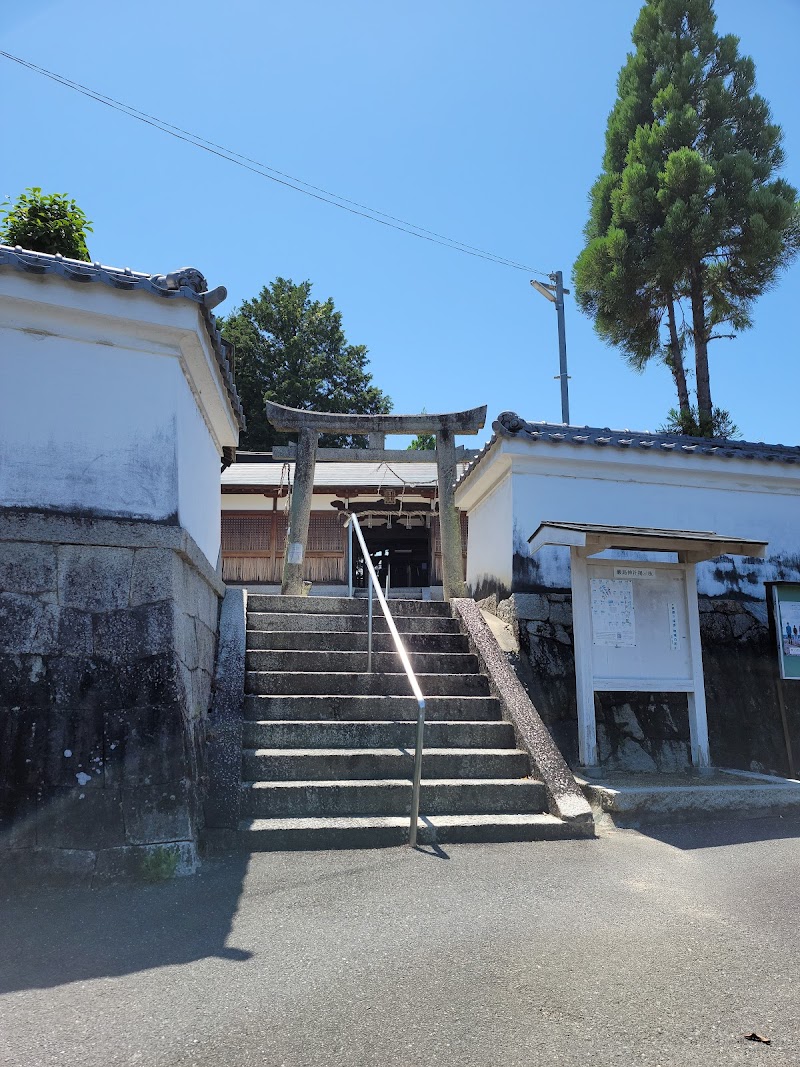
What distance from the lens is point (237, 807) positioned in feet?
16.1

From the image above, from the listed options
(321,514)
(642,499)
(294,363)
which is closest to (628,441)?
(642,499)

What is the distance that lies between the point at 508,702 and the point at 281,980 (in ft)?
12.1

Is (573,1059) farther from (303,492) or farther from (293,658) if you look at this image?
(303,492)

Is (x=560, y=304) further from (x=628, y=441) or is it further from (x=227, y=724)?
(x=227, y=724)

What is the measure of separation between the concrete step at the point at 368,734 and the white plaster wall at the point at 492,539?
2534 mm

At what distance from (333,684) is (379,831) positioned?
178 centimetres

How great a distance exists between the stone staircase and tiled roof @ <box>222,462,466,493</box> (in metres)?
8.87

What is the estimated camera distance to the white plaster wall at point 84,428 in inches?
193

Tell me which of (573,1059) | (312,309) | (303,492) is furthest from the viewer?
(312,309)

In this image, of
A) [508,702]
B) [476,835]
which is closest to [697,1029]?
[476,835]

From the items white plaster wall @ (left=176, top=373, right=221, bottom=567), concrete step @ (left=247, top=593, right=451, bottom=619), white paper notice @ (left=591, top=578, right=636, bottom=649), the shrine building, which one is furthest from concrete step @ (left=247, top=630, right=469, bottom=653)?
the shrine building

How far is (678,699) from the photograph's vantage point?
8.19 m

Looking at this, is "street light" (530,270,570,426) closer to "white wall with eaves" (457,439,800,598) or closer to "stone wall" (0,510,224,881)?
"white wall with eaves" (457,439,800,598)

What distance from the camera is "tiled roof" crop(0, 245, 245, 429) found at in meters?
4.80
